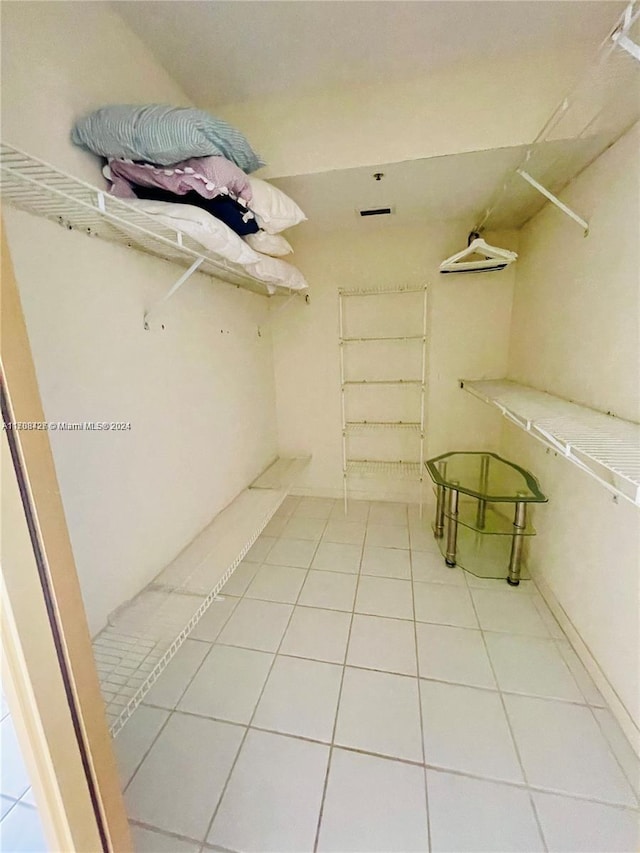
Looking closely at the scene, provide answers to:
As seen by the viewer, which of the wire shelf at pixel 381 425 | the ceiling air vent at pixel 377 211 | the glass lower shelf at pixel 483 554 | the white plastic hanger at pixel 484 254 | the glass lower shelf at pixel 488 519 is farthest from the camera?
the wire shelf at pixel 381 425

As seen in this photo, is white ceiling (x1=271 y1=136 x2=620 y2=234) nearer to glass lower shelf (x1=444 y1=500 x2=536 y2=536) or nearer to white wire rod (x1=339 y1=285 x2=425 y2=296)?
white wire rod (x1=339 y1=285 x2=425 y2=296)

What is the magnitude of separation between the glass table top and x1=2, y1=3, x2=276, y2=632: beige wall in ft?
4.69

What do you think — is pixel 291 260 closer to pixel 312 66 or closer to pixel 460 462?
pixel 312 66

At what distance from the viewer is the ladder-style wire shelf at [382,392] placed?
8.26ft

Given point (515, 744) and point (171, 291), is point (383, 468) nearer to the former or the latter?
point (515, 744)

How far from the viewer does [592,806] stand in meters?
0.97

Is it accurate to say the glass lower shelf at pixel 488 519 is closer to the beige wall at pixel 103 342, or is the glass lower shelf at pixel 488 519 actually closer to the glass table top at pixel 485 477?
the glass table top at pixel 485 477

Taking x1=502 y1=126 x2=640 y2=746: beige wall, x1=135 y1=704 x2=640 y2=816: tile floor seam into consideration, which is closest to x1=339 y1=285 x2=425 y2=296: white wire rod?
x1=502 y1=126 x2=640 y2=746: beige wall

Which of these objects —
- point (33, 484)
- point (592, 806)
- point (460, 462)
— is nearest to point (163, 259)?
point (33, 484)

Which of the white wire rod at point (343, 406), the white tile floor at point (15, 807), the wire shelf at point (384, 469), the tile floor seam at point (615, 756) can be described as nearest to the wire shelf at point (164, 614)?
the white tile floor at point (15, 807)

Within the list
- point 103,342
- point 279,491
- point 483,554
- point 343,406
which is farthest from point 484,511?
point 103,342

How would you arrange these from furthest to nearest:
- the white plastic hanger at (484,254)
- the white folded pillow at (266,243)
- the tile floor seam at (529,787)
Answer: the white plastic hanger at (484,254) → the white folded pillow at (266,243) → the tile floor seam at (529,787)

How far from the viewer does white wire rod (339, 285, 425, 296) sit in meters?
2.42

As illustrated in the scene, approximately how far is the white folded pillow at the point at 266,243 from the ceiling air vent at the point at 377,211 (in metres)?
0.65
